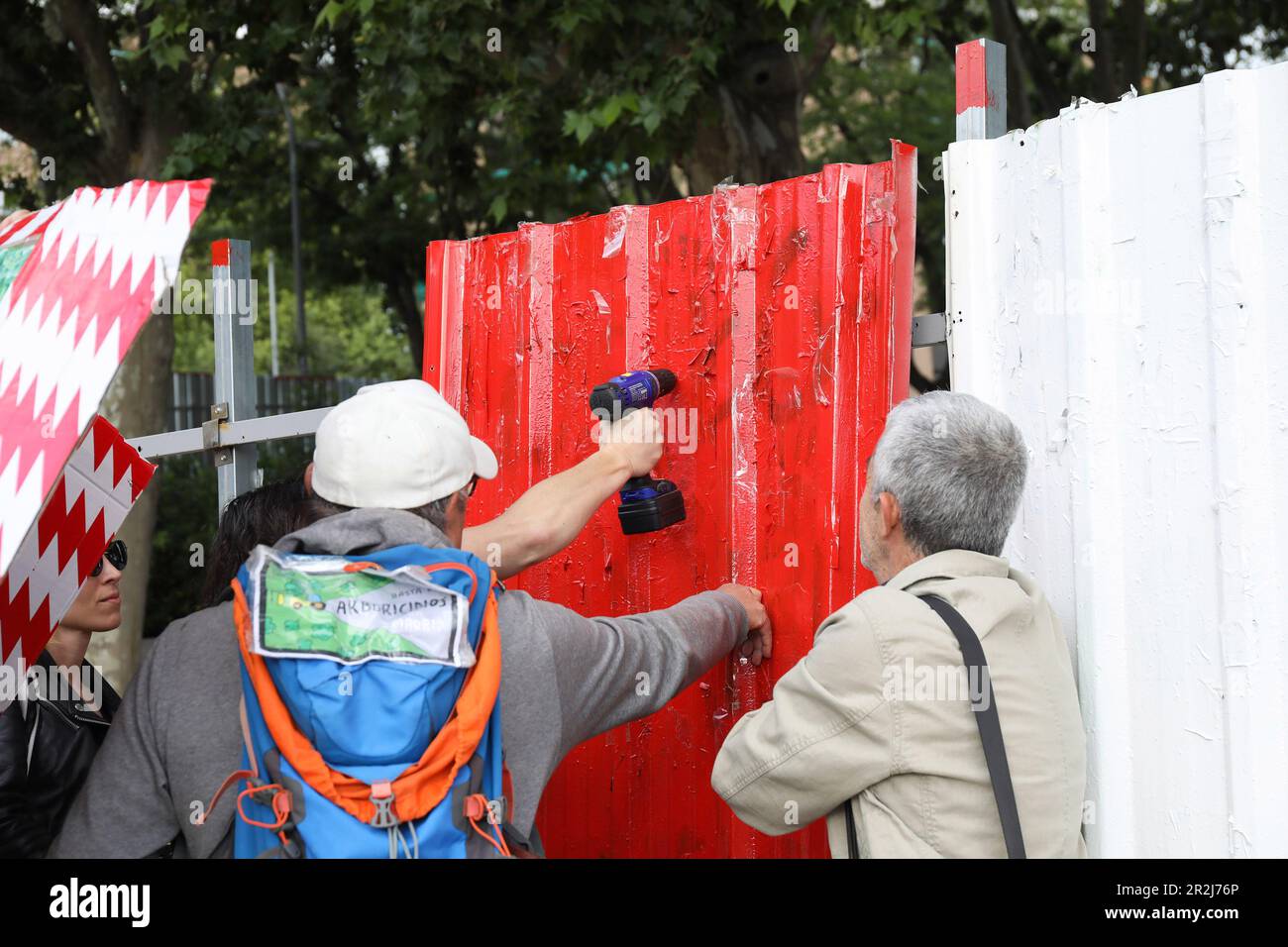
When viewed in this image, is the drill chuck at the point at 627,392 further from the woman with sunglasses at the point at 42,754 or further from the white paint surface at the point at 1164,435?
the woman with sunglasses at the point at 42,754

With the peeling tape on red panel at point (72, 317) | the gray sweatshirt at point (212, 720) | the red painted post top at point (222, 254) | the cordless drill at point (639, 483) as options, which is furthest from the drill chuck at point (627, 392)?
the red painted post top at point (222, 254)

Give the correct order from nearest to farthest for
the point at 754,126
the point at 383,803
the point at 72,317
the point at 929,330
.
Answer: the point at 72,317 < the point at 383,803 < the point at 929,330 < the point at 754,126

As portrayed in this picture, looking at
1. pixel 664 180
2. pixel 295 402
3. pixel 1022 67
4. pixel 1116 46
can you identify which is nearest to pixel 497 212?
pixel 664 180

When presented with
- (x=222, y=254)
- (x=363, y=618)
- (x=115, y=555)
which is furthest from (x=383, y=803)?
(x=222, y=254)

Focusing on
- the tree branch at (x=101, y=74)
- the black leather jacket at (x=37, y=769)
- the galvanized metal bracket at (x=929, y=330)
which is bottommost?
the black leather jacket at (x=37, y=769)

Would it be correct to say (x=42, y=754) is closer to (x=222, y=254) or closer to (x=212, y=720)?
(x=212, y=720)

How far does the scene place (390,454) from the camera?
2.31m

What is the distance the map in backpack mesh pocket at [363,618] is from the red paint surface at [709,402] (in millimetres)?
1001

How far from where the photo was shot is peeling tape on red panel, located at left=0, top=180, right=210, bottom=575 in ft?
6.05

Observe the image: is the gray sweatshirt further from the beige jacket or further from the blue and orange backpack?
the beige jacket

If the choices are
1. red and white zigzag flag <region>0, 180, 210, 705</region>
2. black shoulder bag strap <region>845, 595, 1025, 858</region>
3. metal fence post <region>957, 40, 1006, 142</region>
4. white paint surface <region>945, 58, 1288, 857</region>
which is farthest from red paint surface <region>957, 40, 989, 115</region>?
red and white zigzag flag <region>0, 180, 210, 705</region>

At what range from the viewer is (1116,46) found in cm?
1039

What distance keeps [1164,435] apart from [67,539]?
2.44m

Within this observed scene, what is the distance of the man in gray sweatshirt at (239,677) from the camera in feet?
7.20
